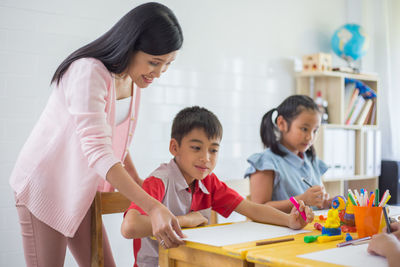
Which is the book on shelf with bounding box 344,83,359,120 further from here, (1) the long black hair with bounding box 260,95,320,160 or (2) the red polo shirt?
(2) the red polo shirt

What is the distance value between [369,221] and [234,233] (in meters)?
0.35

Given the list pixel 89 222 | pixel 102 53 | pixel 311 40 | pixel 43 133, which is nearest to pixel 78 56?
pixel 102 53

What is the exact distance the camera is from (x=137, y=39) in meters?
1.33

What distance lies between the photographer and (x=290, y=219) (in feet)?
4.32

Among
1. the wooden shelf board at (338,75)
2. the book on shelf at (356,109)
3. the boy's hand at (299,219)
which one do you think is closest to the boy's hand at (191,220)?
the boy's hand at (299,219)

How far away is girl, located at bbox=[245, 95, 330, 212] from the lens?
1.96 m

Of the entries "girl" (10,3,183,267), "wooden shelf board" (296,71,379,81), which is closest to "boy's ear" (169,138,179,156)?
"girl" (10,3,183,267)

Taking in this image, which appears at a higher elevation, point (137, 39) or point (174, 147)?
point (137, 39)

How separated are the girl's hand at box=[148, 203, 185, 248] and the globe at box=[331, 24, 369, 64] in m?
3.26

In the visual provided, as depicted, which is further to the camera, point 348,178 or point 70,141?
point 348,178

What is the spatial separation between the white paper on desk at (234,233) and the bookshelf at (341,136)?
7.75 ft

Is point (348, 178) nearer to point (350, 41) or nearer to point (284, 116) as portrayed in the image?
point (350, 41)

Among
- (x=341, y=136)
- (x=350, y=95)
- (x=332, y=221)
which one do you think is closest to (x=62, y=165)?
(x=332, y=221)

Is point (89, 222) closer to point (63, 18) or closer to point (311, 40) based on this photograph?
point (63, 18)
